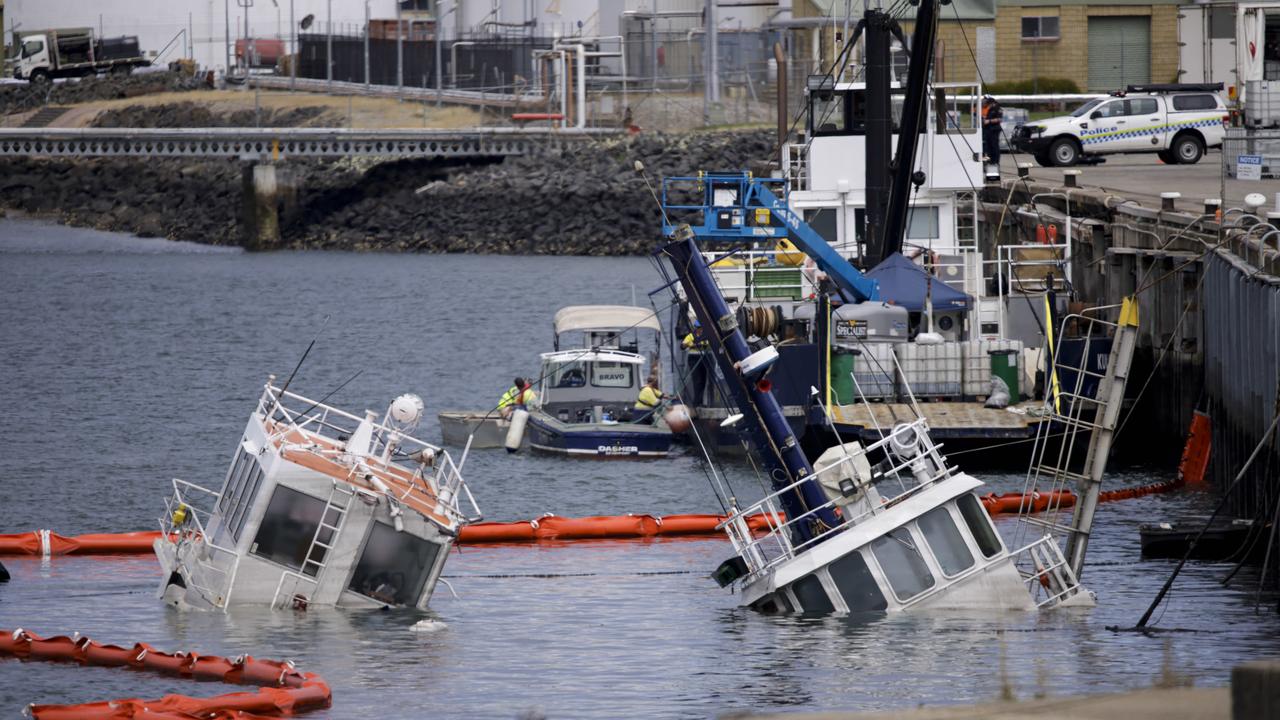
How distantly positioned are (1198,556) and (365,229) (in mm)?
90498

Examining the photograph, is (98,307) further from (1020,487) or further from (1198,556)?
(1198,556)

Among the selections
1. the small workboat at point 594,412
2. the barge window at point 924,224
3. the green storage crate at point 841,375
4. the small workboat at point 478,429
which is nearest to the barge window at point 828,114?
the barge window at point 924,224

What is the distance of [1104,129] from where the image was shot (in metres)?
62.0

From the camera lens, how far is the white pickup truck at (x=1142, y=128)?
61.0 m

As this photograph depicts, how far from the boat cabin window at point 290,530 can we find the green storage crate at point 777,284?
19291mm

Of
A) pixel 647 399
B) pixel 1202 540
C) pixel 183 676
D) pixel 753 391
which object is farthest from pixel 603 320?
pixel 183 676

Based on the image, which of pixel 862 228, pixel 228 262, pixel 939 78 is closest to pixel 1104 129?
pixel 939 78

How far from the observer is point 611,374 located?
41125 millimetres

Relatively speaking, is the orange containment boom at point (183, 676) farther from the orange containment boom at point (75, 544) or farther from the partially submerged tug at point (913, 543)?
the orange containment boom at point (75, 544)

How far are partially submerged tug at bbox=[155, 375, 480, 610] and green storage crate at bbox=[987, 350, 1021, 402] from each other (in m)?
15.4

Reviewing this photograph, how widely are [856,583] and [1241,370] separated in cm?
934

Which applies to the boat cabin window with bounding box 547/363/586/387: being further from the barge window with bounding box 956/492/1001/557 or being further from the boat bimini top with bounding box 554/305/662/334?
the barge window with bounding box 956/492/1001/557

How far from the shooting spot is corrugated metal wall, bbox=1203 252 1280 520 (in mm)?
25391

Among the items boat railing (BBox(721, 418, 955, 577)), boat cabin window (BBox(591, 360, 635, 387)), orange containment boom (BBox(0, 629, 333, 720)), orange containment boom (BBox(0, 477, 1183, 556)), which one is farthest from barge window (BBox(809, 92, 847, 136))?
orange containment boom (BBox(0, 629, 333, 720))
